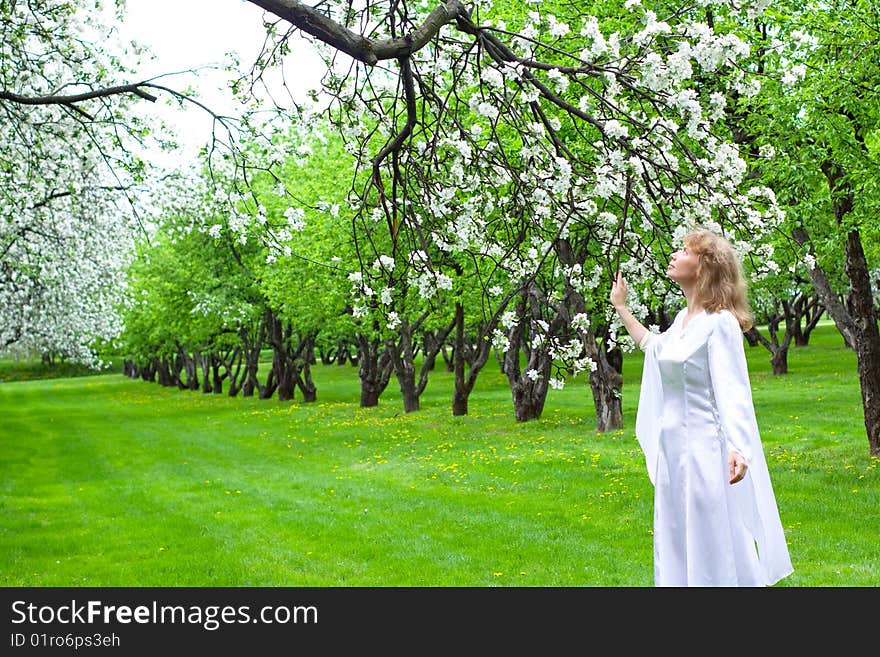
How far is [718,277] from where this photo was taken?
4.85 m

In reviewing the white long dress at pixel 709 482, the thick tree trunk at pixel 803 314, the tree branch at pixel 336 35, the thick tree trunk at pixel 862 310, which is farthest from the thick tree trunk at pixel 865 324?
the thick tree trunk at pixel 803 314

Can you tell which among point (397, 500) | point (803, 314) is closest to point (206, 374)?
point (803, 314)

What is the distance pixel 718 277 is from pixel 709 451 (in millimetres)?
902

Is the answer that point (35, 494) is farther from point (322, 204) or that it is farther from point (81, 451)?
point (322, 204)

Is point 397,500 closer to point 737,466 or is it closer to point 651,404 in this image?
point 651,404

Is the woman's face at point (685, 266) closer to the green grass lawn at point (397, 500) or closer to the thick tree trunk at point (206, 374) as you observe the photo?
the green grass lawn at point (397, 500)

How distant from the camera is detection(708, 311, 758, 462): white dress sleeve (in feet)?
14.8

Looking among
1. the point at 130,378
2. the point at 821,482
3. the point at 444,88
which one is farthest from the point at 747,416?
the point at 130,378

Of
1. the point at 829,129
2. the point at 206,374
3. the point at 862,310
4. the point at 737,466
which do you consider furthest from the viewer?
the point at 206,374

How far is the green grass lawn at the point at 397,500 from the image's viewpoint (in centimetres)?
916

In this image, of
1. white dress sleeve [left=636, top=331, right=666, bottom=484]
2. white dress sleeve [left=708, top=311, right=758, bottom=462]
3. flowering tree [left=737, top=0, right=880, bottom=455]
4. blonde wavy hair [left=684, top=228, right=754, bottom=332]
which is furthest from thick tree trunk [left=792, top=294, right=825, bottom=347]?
white dress sleeve [left=708, top=311, right=758, bottom=462]

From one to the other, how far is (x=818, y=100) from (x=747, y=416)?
7104 mm

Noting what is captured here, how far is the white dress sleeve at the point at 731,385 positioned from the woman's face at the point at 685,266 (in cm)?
26

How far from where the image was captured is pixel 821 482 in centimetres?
1272
